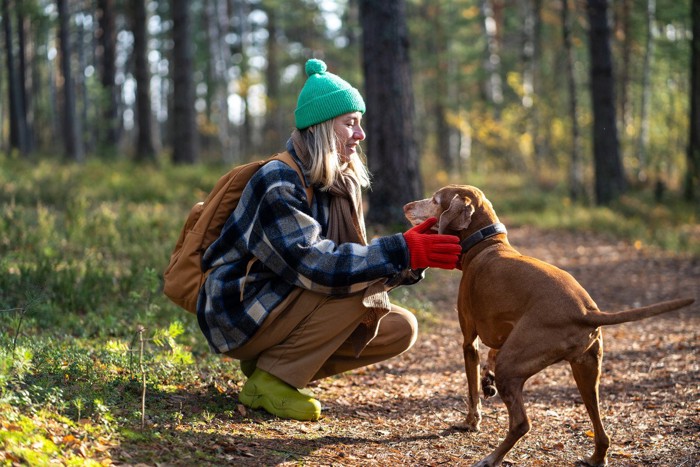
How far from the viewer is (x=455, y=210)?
13.8ft

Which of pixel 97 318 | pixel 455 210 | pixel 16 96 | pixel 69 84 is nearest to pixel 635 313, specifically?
pixel 455 210

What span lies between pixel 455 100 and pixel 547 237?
15562 mm

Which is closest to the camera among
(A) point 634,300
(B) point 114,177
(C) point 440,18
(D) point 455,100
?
(A) point 634,300

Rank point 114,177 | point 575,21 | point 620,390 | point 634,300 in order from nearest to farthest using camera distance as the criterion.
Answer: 1. point 620,390
2. point 634,300
3. point 114,177
4. point 575,21

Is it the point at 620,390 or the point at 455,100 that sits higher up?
the point at 455,100

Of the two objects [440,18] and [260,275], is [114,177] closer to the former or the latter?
[260,275]

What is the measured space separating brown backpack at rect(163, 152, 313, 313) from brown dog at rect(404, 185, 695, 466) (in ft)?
3.28

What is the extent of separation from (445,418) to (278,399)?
1139 mm

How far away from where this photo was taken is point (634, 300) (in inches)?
332

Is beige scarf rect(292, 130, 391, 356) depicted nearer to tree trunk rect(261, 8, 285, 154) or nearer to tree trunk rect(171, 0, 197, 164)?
tree trunk rect(171, 0, 197, 164)

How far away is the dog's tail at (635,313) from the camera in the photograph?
11.2ft

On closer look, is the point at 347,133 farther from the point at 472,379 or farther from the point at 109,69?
the point at 109,69

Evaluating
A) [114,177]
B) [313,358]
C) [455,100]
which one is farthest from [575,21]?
[313,358]

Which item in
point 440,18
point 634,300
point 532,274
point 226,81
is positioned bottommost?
point 634,300
